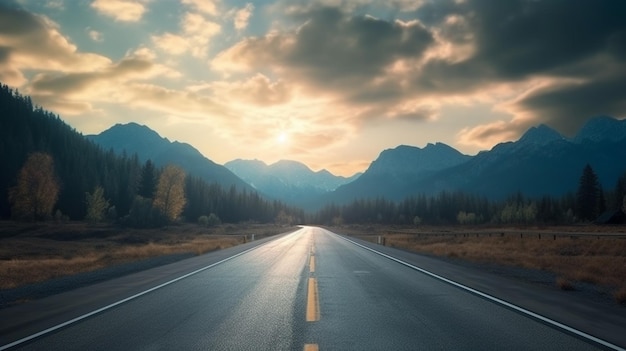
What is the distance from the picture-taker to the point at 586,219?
300ft

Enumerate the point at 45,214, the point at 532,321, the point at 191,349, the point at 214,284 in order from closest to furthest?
the point at 191,349, the point at 532,321, the point at 214,284, the point at 45,214

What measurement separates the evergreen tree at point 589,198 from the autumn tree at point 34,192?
112 m

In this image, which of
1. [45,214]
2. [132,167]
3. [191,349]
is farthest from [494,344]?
[132,167]

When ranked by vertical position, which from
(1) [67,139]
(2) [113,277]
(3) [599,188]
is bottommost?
(2) [113,277]

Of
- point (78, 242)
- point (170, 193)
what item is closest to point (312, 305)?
point (78, 242)

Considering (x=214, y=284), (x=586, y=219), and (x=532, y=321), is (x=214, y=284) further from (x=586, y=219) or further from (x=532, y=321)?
(x=586, y=219)

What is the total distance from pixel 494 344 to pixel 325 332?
2.60 meters

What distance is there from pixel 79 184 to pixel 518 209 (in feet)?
436

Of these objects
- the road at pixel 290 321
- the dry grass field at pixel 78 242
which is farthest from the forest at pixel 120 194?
the road at pixel 290 321

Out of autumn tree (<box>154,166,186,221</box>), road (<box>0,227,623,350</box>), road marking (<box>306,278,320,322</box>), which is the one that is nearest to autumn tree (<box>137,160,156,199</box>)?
autumn tree (<box>154,166,186,221</box>)

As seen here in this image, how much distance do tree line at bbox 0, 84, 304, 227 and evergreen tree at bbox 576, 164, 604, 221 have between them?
296 feet

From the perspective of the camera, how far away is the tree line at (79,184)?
72.5m

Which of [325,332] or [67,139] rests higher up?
[67,139]

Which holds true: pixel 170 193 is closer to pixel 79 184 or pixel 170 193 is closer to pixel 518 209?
pixel 79 184
